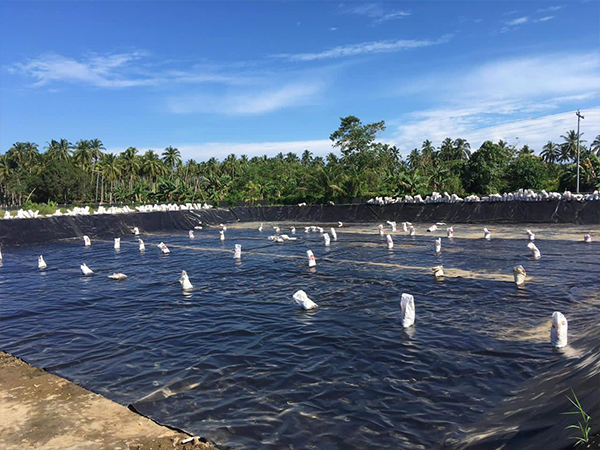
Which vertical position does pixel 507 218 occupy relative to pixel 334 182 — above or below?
below

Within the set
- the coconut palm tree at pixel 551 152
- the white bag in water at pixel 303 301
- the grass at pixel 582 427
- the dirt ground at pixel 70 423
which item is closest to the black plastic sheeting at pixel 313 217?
the white bag in water at pixel 303 301

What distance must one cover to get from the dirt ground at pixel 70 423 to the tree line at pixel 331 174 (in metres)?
37.3

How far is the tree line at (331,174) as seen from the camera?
1641 inches

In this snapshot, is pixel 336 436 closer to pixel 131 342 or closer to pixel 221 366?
pixel 221 366

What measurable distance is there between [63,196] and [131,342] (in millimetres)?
68845

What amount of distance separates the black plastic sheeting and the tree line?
6307 mm

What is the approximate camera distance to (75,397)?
491 centimetres

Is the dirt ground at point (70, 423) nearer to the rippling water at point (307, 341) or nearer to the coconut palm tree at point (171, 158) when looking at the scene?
the rippling water at point (307, 341)

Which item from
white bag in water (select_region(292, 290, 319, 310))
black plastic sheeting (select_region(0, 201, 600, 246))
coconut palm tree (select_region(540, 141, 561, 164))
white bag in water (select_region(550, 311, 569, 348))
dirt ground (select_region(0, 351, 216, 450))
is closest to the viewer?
dirt ground (select_region(0, 351, 216, 450))

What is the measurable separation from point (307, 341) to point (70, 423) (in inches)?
138

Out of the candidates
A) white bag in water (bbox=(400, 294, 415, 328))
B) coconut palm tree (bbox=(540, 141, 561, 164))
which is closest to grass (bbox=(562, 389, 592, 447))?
white bag in water (bbox=(400, 294, 415, 328))

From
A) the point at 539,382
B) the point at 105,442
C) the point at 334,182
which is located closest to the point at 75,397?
the point at 105,442

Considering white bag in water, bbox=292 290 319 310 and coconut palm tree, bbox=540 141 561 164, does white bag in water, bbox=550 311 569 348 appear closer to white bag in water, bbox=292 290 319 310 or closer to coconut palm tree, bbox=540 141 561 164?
white bag in water, bbox=292 290 319 310

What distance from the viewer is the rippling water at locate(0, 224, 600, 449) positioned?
4512 mm
